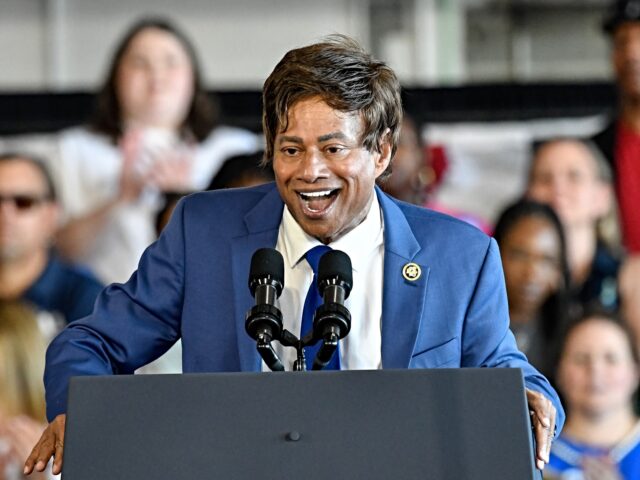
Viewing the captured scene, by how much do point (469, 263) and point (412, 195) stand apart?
2.56 meters

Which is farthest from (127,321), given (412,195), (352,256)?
(412,195)

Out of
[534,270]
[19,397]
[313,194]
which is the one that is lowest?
[19,397]

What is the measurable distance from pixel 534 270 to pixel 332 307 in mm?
3158

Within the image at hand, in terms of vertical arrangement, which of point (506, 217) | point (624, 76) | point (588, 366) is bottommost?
point (588, 366)

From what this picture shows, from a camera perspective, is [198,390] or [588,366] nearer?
[198,390]

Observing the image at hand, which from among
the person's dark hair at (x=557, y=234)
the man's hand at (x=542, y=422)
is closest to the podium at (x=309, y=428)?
the man's hand at (x=542, y=422)

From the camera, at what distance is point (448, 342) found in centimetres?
229

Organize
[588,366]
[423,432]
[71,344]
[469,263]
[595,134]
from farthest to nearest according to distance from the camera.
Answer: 1. [595,134]
2. [588,366]
3. [469,263]
4. [71,344]
5. [423,432]

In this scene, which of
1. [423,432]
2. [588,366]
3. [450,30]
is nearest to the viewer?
[423,432]

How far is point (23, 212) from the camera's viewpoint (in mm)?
5023

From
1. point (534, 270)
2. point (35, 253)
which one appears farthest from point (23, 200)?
point (534, 270)

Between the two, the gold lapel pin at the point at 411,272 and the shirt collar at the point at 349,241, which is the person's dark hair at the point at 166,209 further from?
the gold lapel pin at the point at 411,272

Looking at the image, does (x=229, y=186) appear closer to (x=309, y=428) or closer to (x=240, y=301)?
(x=240, y=301)

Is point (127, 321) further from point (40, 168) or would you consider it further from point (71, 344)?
point (40, 168)
